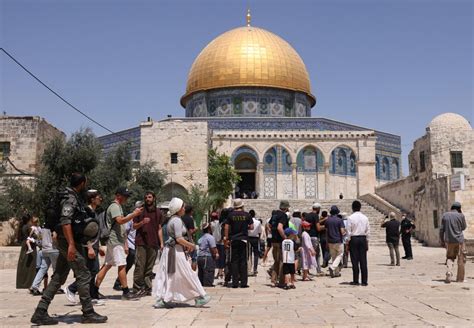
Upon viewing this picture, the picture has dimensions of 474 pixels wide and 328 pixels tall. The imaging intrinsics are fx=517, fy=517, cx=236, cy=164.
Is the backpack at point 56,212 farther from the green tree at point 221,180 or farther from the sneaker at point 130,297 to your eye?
the green tree at point 221,180

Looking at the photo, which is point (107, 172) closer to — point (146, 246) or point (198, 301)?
point (146, 246)

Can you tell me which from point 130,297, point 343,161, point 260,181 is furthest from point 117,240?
point 343,161

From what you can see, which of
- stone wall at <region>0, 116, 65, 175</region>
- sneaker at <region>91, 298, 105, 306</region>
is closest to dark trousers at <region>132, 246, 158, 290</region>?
sneaker at <region>91, 298, 105, 306</region>

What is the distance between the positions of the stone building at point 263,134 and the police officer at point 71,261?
1568 cm

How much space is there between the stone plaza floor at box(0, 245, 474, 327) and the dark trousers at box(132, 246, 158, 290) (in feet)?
1.01

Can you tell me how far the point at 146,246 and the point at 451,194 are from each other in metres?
14.1

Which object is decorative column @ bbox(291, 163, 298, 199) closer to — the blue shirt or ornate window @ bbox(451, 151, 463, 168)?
ornate window @ bbox(451, 151, 463, 168)

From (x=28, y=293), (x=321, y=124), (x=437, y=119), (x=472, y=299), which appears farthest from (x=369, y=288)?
(x=321, y=124)

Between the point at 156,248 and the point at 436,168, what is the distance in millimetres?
16513

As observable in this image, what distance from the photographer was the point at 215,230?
937 cm

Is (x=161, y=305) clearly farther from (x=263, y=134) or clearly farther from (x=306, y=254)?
(x=263, y=134)

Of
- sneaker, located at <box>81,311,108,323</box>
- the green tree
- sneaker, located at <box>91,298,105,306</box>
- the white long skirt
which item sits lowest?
sneaker, located at <box>91,298,105,306</box>

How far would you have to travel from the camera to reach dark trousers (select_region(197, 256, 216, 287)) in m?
8.02

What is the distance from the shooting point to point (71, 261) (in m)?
4.77
